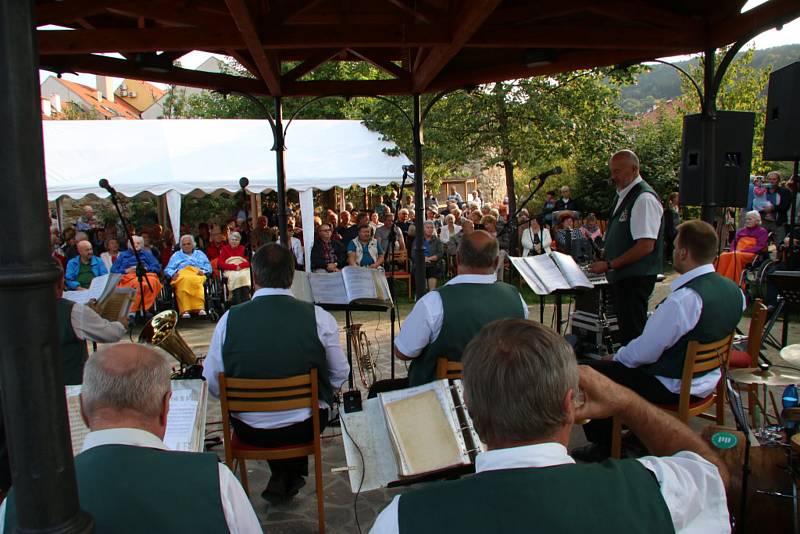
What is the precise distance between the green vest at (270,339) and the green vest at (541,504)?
6.52 ft

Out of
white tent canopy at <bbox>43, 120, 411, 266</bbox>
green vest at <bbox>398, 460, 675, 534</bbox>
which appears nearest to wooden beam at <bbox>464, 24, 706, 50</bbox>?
green vest at <bbox>398, 460, 675, 534</bbox>

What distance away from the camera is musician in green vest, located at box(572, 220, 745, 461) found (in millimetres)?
3203

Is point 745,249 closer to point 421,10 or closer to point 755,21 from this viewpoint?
point 755,21

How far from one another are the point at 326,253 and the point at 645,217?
590 cm

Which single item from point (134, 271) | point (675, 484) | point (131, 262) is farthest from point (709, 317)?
point (131, 262)

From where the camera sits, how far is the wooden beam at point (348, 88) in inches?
250

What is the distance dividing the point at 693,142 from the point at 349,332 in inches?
140

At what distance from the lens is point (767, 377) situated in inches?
114

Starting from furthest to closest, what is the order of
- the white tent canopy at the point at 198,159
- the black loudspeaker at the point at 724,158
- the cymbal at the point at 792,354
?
1. the white tent canopy at the point at 198,159
2. the black loudspeaker at the point at 724,158
3. the cymbal at the point at 792,354

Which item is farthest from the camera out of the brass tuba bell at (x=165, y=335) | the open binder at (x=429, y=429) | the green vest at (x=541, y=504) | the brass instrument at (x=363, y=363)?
the brass instrument at (x=363, y=363)

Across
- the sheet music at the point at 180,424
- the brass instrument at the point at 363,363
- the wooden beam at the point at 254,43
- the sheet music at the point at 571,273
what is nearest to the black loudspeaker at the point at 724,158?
the sheet music at the point at 571,273

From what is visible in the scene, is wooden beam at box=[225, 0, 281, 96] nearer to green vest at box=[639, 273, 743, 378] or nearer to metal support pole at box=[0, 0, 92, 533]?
metal support pole at box=[0, 0, 92, 533]

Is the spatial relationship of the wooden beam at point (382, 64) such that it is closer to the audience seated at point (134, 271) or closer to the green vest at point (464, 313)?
the green vest at point (464, 313)

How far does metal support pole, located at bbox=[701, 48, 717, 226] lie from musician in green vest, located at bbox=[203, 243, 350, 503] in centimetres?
325
